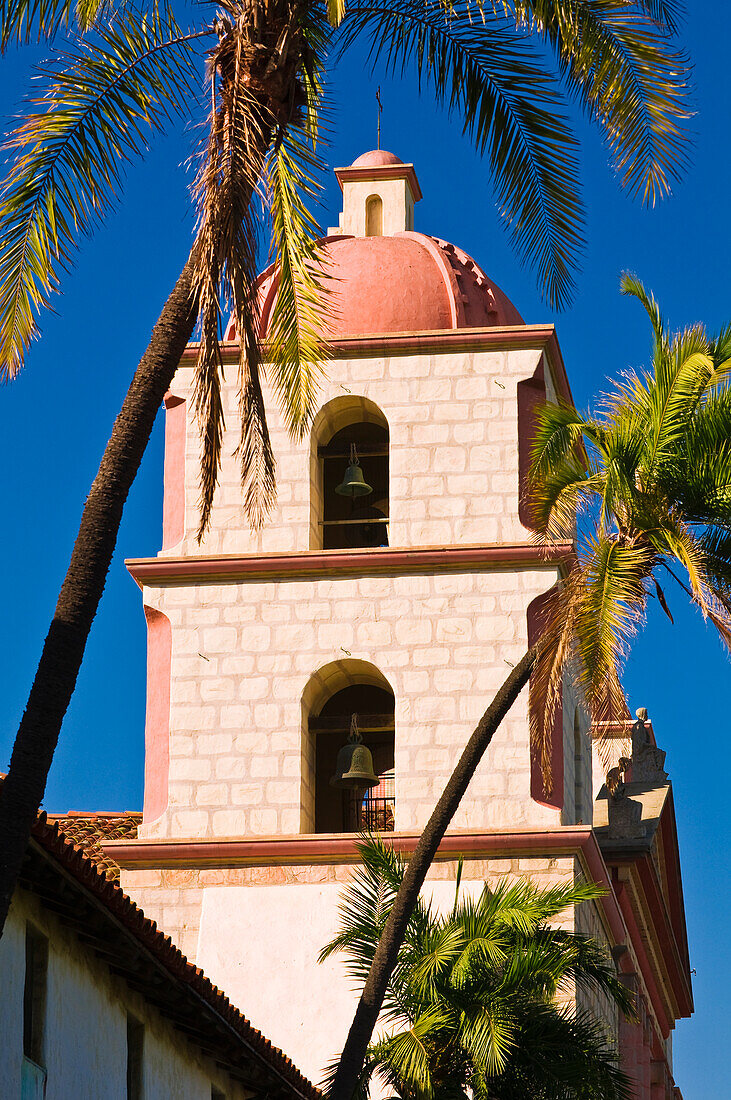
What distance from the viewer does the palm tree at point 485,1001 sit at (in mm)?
18766

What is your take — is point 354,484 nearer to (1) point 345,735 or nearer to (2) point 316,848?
(1) point 345,735

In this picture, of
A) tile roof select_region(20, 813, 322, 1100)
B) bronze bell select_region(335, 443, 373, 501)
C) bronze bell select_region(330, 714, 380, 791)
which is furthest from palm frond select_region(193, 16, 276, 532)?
bronze bell select_region(335, 443, 373, 501)

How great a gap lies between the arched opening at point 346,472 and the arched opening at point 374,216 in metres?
2.37

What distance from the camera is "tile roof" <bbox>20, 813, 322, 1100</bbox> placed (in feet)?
46.3

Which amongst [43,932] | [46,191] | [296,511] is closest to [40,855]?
[43,932]

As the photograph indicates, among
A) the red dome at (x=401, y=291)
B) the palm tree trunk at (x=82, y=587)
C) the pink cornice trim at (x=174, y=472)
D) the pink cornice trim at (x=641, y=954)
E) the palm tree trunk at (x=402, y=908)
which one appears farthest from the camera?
the pink cornice trim at (x=641, y=954)

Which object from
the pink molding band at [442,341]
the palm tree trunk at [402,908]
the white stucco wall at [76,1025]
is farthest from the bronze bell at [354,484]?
the white stucco wall at [76,1025]

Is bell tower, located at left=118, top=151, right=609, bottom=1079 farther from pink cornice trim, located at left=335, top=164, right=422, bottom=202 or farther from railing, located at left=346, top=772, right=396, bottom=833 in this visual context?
pink cornice trim, located at left=335, top=164, right=422, bottom=202

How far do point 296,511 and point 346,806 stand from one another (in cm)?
339

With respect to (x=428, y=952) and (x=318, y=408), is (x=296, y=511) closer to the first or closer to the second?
(x=318, y=408)

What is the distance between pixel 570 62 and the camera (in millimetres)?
14922

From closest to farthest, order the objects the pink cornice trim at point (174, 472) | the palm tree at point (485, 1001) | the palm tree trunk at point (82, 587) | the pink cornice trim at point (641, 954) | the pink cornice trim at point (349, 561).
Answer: the palm tree trunk at point (82, 587)
the palm tree at point (485, 1001)
the pink cornice trim at point (349, 561)
the pink cornice trim at point (174, 472)
the pink cornice trim at point (641, 954)

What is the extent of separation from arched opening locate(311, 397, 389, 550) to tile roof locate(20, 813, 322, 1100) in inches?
300

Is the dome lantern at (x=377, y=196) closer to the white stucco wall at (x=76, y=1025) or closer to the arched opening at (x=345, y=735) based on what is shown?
the arched opening at (x=345, y=735)
